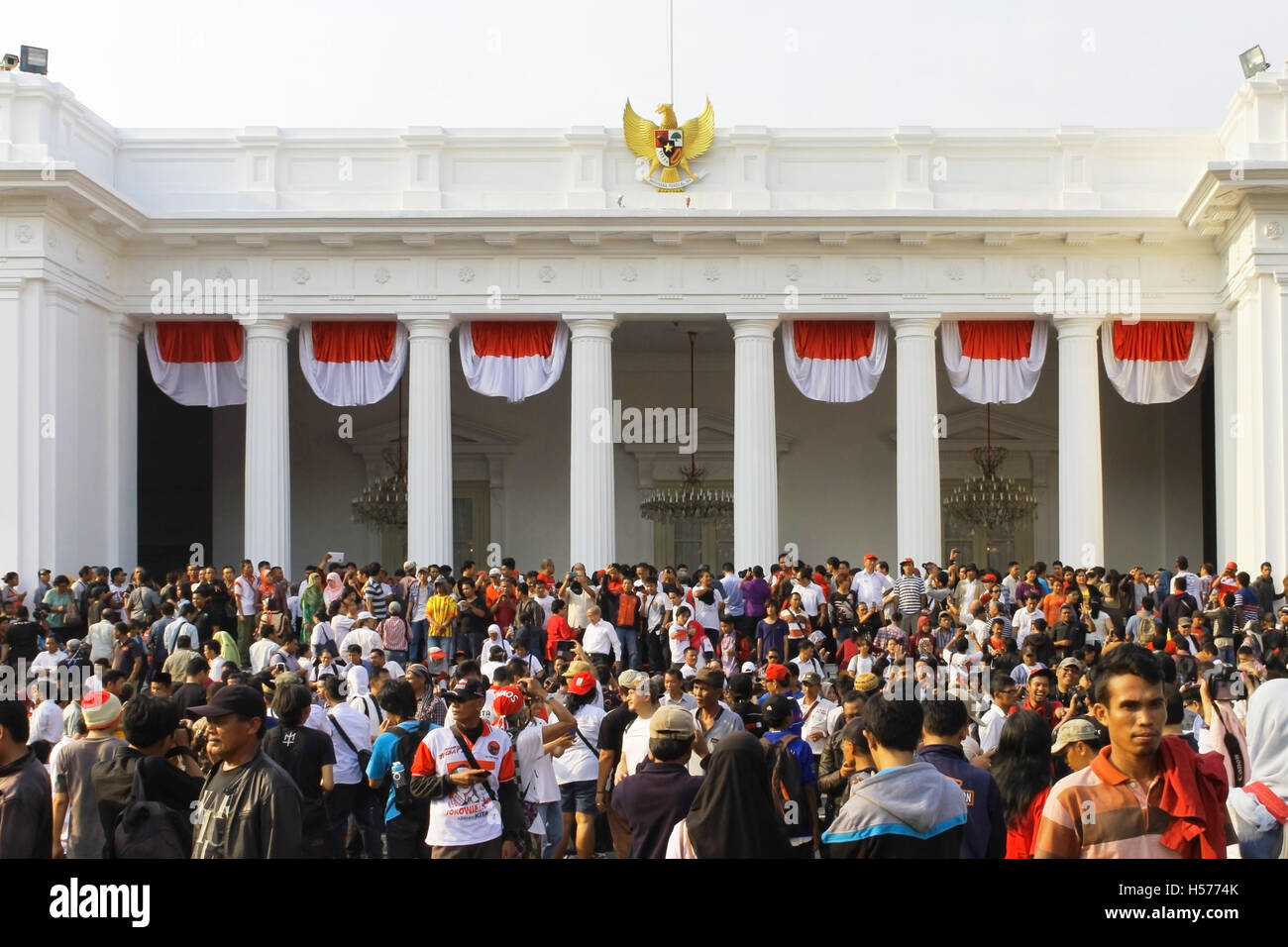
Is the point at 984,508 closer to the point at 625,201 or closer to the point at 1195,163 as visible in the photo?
the point at 1195,163

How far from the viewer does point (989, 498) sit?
2578 cm

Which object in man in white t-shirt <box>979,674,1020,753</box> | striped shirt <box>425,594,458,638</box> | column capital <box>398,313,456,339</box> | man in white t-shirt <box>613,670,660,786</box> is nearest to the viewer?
man in white t-shirt <box>613,670,660,786</box>

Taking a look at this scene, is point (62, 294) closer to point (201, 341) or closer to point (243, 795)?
point (201, 341)

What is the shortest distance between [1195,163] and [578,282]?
10360mm

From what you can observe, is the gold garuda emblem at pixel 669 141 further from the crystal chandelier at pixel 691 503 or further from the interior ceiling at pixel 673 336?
the crystal chandelier at pixel 691 503

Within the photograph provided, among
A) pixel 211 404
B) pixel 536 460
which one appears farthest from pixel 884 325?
pixel 211 404

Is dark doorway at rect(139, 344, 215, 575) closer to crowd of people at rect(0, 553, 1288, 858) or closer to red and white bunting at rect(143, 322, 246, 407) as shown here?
red and white bunting at rect(143, 322, 246, 407)

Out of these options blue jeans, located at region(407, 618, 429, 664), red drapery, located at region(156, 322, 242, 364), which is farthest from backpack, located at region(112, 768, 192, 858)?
red drapery, located at region(156, 322, 242, 364)

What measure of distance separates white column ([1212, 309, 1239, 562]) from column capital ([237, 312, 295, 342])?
15096 mm

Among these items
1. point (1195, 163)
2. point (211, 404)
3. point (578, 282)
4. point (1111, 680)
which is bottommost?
point (1111, 680)

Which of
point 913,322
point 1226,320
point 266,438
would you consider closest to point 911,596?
point 913,322

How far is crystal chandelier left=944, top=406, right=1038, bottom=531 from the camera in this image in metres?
25.7

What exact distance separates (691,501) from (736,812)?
19902mm

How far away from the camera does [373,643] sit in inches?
556
